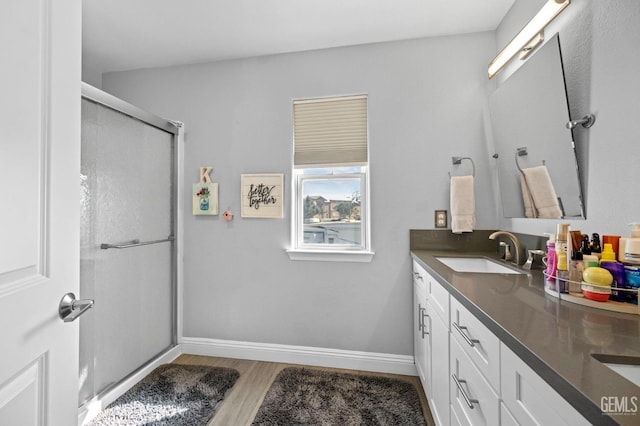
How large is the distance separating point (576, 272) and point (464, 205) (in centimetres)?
100

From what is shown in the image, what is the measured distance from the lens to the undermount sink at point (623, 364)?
0.62 m

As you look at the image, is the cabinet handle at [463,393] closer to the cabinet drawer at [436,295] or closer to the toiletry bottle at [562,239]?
the cabinet drawer at [436,295]

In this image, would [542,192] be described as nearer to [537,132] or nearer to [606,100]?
[537,132]

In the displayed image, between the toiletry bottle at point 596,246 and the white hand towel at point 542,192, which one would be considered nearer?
the toiletry bottle at point 596,246

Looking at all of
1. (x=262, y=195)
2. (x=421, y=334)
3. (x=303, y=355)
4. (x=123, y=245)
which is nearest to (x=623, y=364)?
(x=421, y=334)

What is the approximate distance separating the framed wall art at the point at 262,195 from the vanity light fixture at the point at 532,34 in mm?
1640

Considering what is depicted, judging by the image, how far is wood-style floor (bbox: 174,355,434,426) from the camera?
1692mm

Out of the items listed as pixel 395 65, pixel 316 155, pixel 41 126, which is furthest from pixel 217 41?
pixel 41 126

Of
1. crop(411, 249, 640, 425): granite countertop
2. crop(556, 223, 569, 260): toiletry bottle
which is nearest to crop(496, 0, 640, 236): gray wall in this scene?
crop(556, 223, 569, 260): toiletry bottle

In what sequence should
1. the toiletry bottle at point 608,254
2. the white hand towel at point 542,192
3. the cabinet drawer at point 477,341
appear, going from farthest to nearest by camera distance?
the white hand towel at point 542,192, the toiletry bottle at point 608,254, the cabinet drawer at point 477,341

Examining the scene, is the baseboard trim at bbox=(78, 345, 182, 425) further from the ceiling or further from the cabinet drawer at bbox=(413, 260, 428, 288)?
the ceiling

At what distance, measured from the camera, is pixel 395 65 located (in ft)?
7.27

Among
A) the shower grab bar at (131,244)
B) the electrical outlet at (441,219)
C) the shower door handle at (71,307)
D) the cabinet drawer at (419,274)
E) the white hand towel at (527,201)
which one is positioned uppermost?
the white hand towel at (527,201)

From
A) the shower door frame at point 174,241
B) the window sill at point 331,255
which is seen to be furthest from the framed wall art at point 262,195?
the shower door frame at point 174,241
